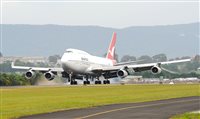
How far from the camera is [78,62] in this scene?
305ft

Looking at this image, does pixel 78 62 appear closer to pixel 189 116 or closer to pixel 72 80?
pixel 72 80

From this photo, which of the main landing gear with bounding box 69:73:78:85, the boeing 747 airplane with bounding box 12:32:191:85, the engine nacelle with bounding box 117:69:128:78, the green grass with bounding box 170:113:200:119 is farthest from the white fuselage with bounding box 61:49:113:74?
the green grass with bounding box 170:113:200:119

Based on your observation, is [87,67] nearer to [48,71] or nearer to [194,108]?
[48,71]

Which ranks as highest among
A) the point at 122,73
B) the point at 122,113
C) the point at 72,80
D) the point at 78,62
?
the point at 78,62

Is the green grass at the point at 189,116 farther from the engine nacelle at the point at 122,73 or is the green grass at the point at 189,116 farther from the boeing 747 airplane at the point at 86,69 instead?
the engine nacelle at the point at 122,73

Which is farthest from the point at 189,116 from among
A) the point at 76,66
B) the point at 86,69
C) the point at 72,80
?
the point at 72,80

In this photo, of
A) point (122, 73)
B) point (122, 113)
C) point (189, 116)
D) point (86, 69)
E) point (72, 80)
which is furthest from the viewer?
point (72, 80)

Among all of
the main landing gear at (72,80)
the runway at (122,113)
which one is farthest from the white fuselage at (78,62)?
the runway at (122,113)

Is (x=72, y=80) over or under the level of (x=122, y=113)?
over

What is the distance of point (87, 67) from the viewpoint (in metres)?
95.6

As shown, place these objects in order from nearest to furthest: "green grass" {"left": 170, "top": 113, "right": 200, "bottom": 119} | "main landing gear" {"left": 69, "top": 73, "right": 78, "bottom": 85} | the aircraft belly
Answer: "green grass" {"left": 170, "top": 113, "right": 200, "bottom": 119}
the aircraft belly
"main landing gear" {"left": 69, "top": 73, "right": 78, "bottom": 85}

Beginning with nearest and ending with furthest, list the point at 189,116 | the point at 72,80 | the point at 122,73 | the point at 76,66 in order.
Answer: the point at 189,116
the point at 76,66
the point at 122,73
the point at 72,80

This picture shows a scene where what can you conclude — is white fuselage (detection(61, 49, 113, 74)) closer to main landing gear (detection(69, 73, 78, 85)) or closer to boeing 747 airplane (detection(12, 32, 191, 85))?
boeing 747 airplane (detection(12, 32, 191, 85))

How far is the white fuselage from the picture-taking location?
3585 inches
